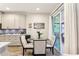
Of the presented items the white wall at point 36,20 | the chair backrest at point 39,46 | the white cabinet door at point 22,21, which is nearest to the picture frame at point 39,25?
the white wall at point 36,20

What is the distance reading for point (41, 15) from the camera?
401 inches

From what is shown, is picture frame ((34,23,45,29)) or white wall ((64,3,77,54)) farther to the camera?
picture frame ((34,23,45,29))

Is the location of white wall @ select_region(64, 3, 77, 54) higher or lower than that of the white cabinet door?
lower

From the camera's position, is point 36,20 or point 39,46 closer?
point 39,46

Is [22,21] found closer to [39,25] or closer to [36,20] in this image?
[36,20]

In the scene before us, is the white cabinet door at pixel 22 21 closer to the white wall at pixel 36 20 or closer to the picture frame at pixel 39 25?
the white wall at pixel 36 20

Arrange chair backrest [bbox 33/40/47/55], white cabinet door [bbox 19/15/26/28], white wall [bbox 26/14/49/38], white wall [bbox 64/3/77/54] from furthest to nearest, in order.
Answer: white wall [bbox 26/14/49/38]
white cabinet door [bbox 19/15/26/28]
chair backrest [bbox 33/40/47/55]
white wall [bbox 64/3/77/54]

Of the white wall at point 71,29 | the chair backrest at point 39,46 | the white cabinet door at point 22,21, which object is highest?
the white cabinet door at point 22,21

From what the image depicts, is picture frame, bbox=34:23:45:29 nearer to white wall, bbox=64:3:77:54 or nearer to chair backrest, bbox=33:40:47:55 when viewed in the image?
chair backrest, bbox=33:40:47:55

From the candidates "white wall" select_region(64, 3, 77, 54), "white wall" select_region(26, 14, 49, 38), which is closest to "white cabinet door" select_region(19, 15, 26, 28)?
"white wall" select_region(26, 14, 49, 38)

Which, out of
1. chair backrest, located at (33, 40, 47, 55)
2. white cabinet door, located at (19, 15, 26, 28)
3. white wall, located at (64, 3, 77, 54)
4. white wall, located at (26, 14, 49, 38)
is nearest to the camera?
white wall, located at (64, 3, 77, 54)

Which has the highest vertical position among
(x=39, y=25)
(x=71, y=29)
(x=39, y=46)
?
(x=39, y=25)

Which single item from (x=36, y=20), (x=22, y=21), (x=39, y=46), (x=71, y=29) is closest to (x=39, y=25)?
(x=36, y=20)

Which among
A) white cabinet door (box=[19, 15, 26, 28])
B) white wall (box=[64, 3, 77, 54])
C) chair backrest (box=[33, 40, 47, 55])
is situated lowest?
chair backrest (box=[33, 40, 47, 55])
